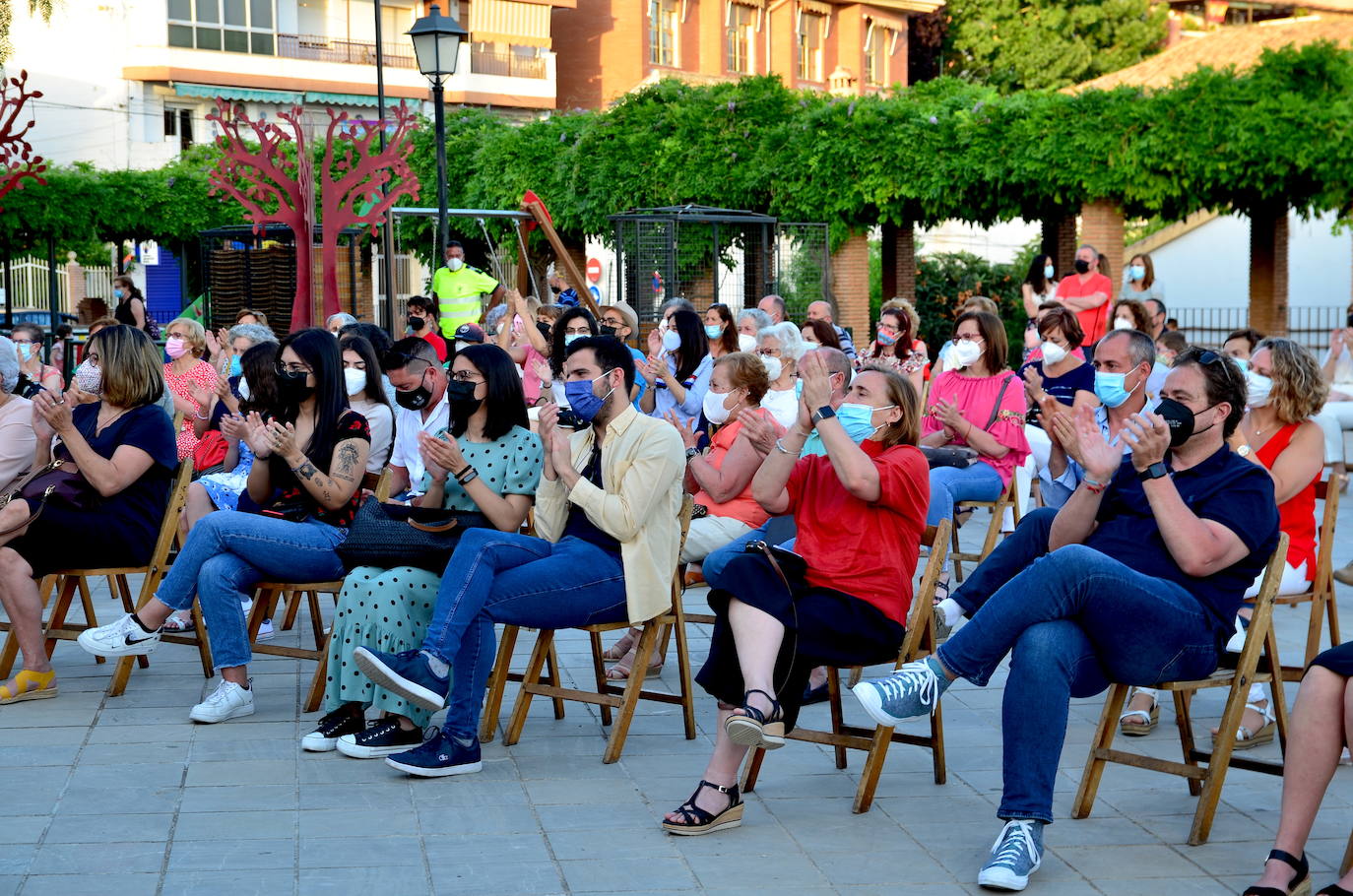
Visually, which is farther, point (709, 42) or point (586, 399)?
point (709, 42)

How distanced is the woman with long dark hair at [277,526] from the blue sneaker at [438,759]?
3.33 feet

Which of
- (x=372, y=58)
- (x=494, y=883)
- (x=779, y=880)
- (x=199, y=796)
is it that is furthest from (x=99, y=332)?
(x=372, y=58)

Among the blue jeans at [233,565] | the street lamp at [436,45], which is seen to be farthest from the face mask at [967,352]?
the street lamp at [436,45]

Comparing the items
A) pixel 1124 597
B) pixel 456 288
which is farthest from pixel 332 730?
pixel 456 288

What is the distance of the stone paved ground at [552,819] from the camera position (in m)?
4.15

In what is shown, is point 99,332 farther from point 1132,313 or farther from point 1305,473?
point 1132,313

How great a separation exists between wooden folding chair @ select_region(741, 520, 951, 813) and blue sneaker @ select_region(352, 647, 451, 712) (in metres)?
1.05

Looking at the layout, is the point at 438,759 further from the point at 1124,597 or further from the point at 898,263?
the point at 898,263

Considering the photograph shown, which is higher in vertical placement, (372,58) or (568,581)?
(372,58)

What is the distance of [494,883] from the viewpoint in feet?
13.5

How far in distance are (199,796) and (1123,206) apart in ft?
56.7

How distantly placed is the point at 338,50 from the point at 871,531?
39.6 metres

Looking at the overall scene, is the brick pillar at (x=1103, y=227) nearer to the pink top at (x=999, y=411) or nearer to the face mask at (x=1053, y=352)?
the pink top at (x=999, y=411)

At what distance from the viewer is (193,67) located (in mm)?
39031
